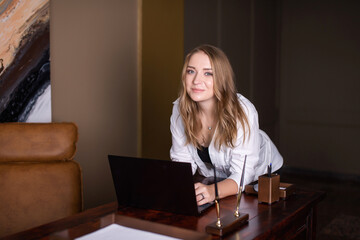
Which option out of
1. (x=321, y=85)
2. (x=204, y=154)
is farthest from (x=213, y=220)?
(x=321, y=85)

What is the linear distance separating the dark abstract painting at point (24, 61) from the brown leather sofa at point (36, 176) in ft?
1.17

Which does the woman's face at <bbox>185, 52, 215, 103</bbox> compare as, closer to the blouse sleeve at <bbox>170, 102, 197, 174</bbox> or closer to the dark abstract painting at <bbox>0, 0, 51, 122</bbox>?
the blouse sleeve at <bbox>170, 102, 197, 174</bbox>

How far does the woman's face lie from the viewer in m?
Result: 1.89

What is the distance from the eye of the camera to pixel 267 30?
18.5 ft

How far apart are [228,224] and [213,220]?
4.5 inches

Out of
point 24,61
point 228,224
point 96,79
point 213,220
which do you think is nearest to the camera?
point 228,224

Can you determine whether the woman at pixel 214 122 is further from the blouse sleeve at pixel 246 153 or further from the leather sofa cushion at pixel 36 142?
the leather sofa cushion at pixel 36 142

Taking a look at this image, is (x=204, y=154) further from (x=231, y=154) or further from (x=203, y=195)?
(x=203, y=195)

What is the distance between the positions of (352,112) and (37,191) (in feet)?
15.7

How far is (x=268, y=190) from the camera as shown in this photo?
5.01 feet

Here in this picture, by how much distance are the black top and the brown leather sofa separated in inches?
24.9

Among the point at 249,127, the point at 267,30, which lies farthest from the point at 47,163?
the point at 267,30

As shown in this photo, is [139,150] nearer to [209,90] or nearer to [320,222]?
[209,90]

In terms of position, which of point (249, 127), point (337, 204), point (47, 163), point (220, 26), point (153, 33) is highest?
point (220, 26)
